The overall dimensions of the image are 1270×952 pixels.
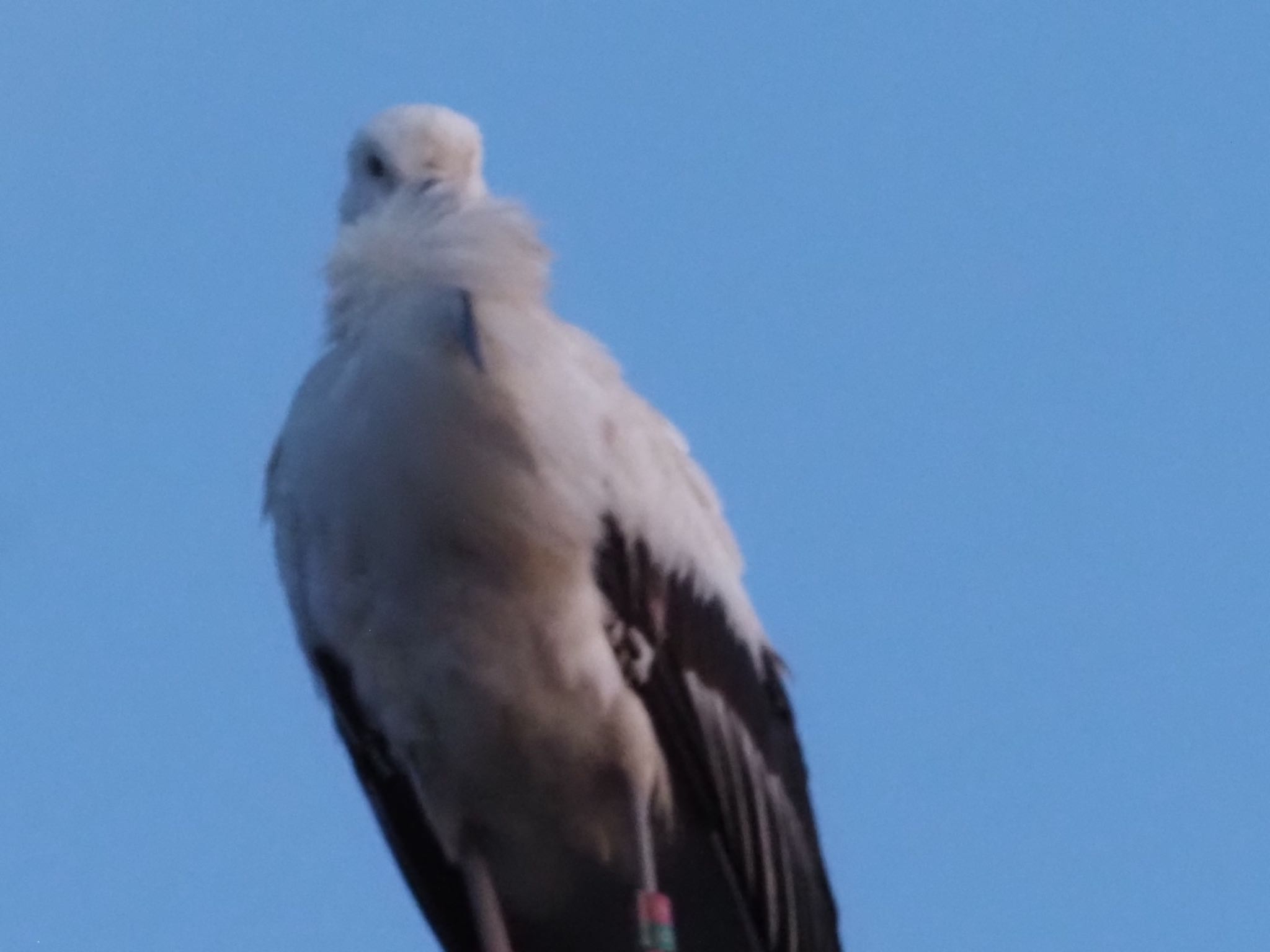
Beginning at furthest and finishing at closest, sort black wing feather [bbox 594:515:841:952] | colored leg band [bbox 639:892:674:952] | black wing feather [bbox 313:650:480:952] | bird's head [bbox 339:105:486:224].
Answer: bird's head [bbox 339:105:486:224] < black wing feather [bbox 313:650:480:952] < black wing feather [bbox 594:515:841:952] < colored leg band [bbox 639:892:674:952]

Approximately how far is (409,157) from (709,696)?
1.47 meters

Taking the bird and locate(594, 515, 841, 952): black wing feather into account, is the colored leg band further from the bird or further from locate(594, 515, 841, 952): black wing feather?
locate(594, 515, 841, 952): black wing feather

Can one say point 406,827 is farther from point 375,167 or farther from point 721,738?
point 375,167

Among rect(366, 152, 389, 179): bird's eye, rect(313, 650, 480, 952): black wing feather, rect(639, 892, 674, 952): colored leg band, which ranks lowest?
rect(639, 892, 674, 952): colored leg band

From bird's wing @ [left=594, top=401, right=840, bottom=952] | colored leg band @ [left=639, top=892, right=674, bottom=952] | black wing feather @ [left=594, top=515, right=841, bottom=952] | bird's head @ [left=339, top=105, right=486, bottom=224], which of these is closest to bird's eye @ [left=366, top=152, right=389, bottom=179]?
bird's head @ [left=339, top=105, right=486, bottom=224]

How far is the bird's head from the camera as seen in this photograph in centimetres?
597

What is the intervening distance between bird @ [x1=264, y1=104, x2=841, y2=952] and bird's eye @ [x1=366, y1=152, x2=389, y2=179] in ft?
1.25

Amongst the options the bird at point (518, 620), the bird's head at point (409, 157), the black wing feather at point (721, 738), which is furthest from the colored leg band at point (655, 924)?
the bird's head at point (409, 157)

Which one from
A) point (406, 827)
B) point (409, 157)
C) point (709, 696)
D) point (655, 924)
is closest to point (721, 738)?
point (709, 696)

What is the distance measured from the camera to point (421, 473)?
5.07 metres

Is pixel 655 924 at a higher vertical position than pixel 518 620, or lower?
lower

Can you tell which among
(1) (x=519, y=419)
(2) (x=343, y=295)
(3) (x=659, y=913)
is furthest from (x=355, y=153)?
(3) (x=659, y=913)

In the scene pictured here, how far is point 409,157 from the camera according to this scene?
599 centimetres

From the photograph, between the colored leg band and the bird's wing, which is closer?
the colored leg band
